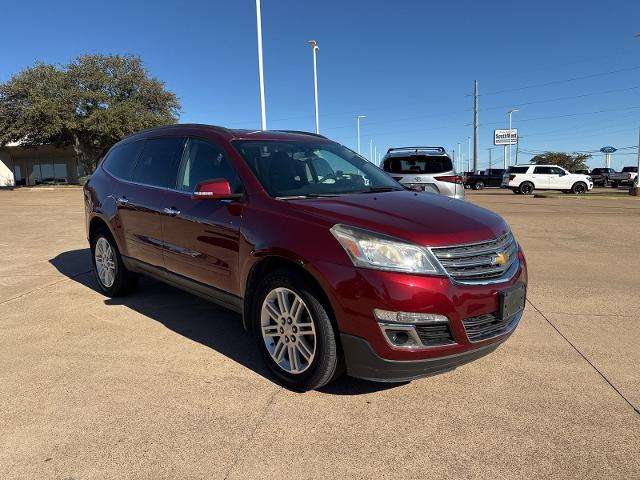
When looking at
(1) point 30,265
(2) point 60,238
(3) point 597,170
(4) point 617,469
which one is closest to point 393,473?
(4) point 617,469

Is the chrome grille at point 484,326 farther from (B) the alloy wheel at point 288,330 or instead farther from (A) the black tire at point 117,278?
(A) the black tire at point 117,278

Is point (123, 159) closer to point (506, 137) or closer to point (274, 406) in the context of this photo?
point (274, 406)

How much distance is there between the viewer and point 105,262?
18.5ft

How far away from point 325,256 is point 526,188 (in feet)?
106

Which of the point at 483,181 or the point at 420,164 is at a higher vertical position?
the point at 420,164

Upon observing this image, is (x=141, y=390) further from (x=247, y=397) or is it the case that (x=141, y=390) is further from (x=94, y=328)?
(x=94, y=328)

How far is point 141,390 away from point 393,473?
1800 mm

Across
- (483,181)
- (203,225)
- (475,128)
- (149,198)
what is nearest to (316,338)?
(203,225)

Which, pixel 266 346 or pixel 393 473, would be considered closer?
pixel 393 473

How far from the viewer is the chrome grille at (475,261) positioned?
114 inches

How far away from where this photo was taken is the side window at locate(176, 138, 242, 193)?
12.8ft

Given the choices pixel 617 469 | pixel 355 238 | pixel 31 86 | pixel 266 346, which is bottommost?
pixel 617 469

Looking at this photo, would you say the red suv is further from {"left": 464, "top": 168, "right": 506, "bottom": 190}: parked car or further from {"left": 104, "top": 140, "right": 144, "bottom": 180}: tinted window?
{"left": 464, "top": 168, "right": 506, "bottom": 190}: parked car

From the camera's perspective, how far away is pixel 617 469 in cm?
249
